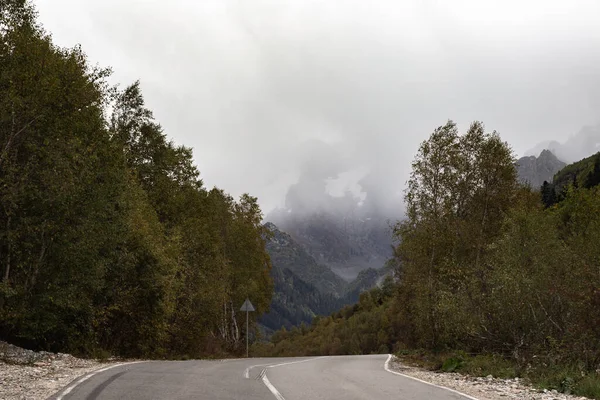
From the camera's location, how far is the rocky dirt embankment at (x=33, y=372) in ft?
35.6

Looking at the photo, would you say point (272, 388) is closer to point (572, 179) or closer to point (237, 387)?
point (237, 387)

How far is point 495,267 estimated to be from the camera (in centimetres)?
2036

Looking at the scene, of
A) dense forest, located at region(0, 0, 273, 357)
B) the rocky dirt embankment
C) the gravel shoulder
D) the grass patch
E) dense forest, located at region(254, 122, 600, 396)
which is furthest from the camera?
dense forest, located at region(0, 0, 273, 357)

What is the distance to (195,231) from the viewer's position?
3494 cm

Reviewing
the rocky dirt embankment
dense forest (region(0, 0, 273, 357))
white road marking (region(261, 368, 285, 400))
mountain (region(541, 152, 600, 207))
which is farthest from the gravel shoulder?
mountain (region(541, 152, 600, 207))

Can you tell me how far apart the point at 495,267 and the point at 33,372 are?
17.4 m

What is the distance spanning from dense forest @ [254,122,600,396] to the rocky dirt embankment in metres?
13.1

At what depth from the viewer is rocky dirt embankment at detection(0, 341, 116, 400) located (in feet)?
35.6

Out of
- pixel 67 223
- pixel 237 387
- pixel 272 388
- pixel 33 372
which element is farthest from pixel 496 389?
pixel 67 223

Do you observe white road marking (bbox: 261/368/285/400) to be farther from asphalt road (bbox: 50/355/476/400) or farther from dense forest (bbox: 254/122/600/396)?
dense forest (bbox: 254/122/600/396)

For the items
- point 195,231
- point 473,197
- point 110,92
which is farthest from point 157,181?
point 473,197

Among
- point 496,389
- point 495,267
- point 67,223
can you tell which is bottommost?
point 496,389

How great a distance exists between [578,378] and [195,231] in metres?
26.6

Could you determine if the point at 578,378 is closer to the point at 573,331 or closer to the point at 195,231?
the point at 573,331
